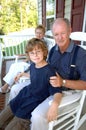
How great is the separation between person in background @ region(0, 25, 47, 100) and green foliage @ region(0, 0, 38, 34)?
35.9 feet

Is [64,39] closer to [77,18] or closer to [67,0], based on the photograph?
[77,18]

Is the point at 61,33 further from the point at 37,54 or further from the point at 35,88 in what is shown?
the point at 35,88

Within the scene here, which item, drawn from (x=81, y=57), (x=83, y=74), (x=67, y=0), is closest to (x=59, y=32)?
(x=81, y=57)

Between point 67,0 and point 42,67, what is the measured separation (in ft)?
9.52

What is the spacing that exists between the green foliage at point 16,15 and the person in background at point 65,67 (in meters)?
12.3

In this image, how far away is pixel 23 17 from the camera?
15.6 m

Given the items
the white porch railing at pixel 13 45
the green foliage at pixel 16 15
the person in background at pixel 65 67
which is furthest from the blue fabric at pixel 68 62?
the green foliage at pixel 16 15

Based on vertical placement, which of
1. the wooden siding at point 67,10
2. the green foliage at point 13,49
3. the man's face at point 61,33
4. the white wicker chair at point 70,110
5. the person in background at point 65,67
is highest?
the wooden siding at point 67,10

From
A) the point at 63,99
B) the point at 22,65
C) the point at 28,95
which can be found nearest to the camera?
the point at 63,99

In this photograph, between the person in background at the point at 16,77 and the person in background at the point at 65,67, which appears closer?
the person in background at the point at 65,67

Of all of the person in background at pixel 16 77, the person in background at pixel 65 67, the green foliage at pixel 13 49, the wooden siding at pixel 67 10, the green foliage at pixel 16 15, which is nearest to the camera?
the person in background at pixel 65 67

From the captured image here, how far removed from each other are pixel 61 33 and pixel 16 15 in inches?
553

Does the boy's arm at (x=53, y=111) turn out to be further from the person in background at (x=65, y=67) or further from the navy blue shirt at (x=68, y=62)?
the navy blue shirt at (x=68, y=62)

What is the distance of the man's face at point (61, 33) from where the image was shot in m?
1.74
